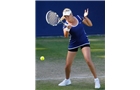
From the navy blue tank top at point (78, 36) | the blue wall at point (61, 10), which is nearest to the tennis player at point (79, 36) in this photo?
the navy blue tank top at point (78, 36)

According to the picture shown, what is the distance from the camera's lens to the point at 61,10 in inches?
890

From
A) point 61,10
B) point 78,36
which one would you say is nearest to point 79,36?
point 78,36

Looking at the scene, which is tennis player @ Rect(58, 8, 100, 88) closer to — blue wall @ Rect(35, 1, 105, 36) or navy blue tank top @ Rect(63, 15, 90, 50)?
navy blue tank top @ Rect(63, 15, 90, 50)

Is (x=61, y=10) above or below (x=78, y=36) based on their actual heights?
above

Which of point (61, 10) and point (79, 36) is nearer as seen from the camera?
point (79, 36)

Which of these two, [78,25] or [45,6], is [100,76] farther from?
[45,6]

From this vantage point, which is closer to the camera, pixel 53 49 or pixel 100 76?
pixel 100 76

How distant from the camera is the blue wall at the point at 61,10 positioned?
22.4 m

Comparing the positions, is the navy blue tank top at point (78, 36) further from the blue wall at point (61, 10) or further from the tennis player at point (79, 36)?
the blue wall at point (61, 10)

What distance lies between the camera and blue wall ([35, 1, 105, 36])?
73.6 feet

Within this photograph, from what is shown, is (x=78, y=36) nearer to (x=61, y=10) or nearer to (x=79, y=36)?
(x=79, y=36)

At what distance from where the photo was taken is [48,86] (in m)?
8.62
